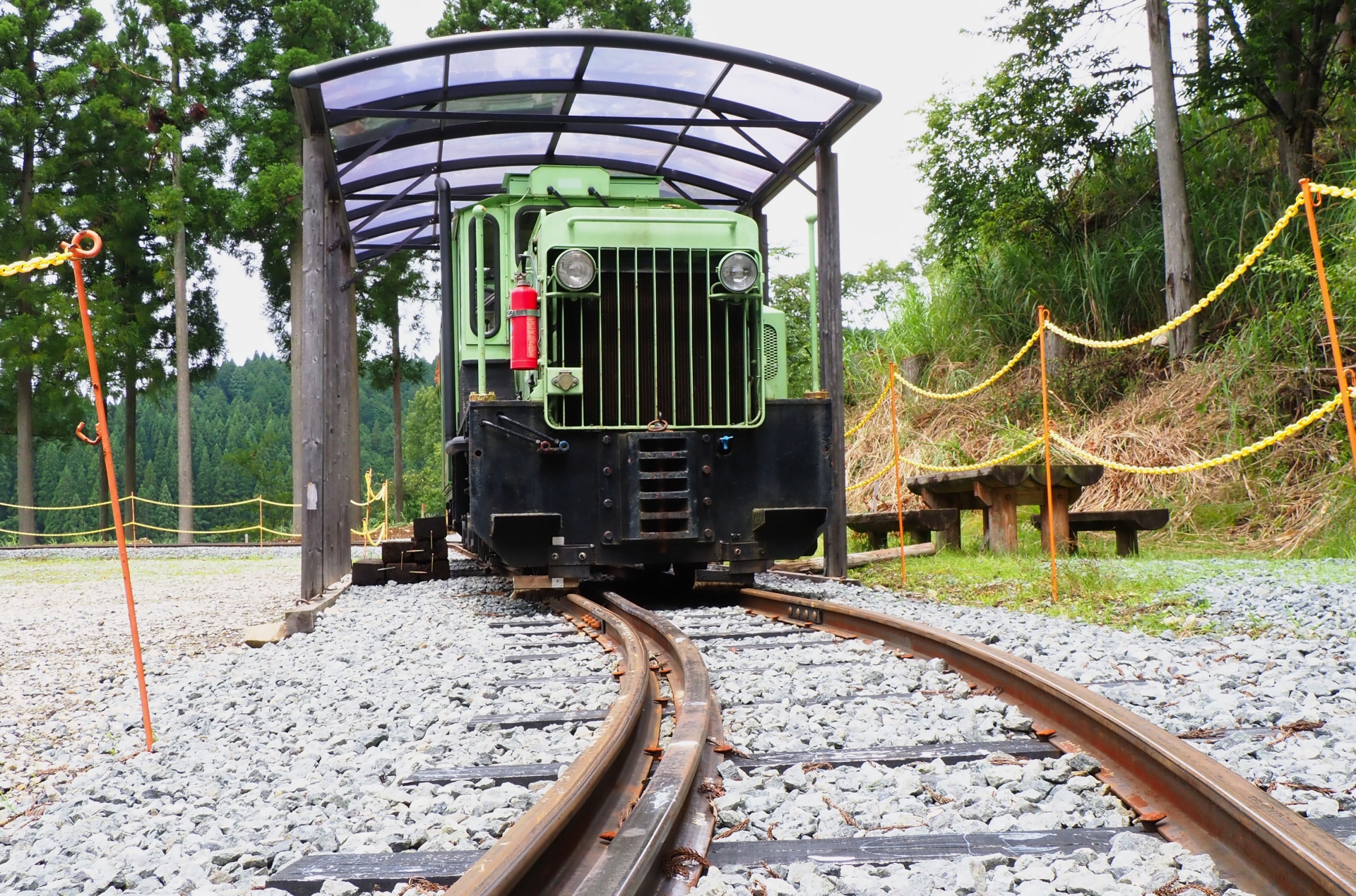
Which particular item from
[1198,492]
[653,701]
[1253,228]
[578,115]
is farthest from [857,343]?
[653,701]

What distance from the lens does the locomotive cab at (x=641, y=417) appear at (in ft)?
20.1

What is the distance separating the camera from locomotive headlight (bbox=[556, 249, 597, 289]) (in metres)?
6.13

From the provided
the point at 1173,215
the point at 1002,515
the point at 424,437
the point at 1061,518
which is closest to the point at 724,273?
the point at 1061,518

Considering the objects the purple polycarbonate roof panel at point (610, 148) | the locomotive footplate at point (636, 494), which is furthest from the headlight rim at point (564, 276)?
the purple polycarbonate roof panel at point (610, 148)

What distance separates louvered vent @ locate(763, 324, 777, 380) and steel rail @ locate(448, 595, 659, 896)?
4318mm

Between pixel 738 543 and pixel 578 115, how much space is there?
3.81 m

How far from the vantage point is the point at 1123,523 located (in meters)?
8.80

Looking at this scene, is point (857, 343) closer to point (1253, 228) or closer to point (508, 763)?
point (1253, 228)

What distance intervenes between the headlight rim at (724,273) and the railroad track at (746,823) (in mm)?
3388

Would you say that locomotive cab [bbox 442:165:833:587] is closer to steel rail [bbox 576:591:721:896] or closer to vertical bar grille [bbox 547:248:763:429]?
vertical bar grille [bbox 547:248:763:429]

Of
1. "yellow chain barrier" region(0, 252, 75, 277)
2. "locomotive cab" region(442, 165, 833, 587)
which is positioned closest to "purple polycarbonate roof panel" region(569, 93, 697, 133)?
"locomotive cab" region(442, 165, 833, 587)

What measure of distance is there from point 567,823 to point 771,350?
556cm

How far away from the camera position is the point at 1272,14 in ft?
42.0

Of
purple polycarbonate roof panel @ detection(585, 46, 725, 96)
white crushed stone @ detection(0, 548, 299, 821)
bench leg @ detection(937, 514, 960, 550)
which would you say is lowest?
white crushed stone @ detection(0, 548, 299, 821)
